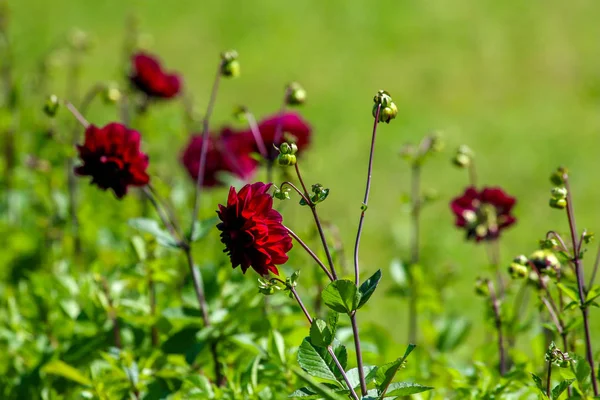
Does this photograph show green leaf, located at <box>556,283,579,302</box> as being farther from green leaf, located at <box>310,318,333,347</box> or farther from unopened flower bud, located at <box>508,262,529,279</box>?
green leaf, located at <box>310,318,333,347</box>

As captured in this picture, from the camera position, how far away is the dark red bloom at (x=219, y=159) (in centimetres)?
213

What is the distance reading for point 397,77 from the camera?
4934 mm

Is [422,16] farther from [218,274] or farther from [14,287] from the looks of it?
[218,274]

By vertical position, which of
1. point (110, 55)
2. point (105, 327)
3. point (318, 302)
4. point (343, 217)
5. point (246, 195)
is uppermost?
point (110, 55)

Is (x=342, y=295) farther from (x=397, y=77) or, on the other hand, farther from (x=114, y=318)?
(x=397, y=77)

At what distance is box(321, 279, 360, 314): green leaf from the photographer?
100 centimetres

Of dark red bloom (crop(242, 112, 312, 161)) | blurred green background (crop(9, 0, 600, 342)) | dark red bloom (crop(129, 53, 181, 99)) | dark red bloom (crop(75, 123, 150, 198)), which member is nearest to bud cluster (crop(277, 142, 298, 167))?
dark red bloom (crop(75, 123, 150, 198))

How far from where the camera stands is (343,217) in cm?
354

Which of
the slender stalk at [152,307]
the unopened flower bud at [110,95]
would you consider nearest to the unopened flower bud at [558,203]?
the slender stalk at [152,307]

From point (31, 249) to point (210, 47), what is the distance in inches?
115

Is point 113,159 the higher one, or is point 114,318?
point 113,159

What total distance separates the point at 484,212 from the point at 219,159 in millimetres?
839

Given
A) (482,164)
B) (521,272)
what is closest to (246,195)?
(521,272)

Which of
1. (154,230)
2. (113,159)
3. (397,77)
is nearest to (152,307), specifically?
(154,230)
